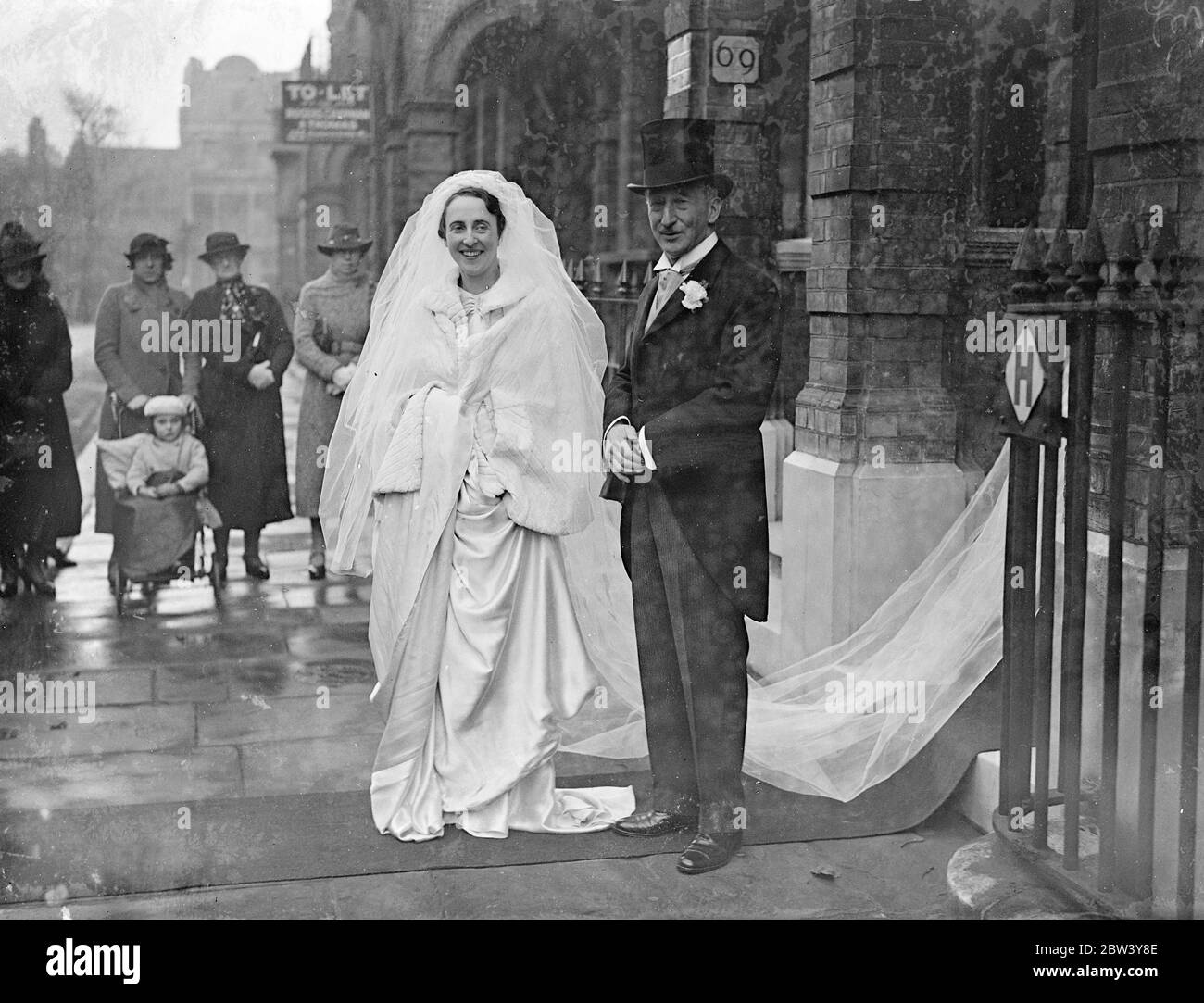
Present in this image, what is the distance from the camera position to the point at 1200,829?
381 centimetres

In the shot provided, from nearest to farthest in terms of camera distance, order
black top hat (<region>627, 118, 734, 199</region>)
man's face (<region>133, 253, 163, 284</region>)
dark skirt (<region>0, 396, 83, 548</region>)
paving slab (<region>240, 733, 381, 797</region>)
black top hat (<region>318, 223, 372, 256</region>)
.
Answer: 1. black top hat (<region>627, 118, 734, 199</region>)
2. paving slab (<region>240, 733, 381, 797</region>)
3. man's face (<region>133, 253, 163, 284</region>)
4. dark skirt (<region>0, 396, 83, 548</region>)
5. black top hat (<region>318, 223, 372, 256</region>)

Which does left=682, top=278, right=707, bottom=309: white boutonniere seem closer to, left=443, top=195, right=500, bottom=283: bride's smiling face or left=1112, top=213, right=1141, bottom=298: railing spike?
left=443, top=195, right=500, bottom=283: bride's smiling face

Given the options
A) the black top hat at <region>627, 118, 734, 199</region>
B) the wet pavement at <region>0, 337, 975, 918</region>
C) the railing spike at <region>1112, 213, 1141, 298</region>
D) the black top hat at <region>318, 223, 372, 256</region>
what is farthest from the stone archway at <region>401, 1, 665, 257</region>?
the railing spike at <region>1112, 213, 1141, 298</region>

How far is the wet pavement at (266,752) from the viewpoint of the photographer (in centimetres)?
404

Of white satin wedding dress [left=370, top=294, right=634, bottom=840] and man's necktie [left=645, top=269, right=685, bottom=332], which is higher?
man's necktie [left=645, top=269, right=685, bottom=332]

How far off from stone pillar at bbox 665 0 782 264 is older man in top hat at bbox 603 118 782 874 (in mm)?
2215

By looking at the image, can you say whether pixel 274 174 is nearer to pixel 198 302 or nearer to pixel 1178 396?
pixel 198 302

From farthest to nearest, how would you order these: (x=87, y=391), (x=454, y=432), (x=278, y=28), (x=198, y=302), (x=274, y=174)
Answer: (x=87, y=391) → (x=198, y=302) → (x=274, y=174) → (x=278, y=28) → (x=454, y=432)

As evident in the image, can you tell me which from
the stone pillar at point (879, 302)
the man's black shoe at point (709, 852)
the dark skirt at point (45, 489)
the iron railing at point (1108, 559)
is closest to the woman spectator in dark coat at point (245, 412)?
the dark skirt at point (45, 489)

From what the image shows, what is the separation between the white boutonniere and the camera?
14.0ft

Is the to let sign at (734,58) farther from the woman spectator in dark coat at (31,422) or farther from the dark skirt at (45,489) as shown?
the dark skirt at (45,489)

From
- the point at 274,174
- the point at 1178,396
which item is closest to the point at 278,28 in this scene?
the point at 274,174

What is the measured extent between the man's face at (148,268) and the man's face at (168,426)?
896 mm
